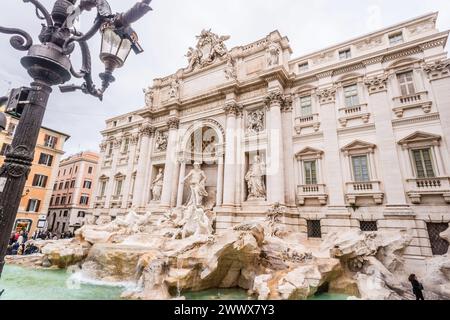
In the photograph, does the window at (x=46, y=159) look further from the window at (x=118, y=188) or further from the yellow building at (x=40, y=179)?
the window at (x=118, y=188)

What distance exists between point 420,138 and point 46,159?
32.6 m

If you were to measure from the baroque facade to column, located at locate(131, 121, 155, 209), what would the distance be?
0.12 meters

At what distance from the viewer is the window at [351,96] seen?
13.7m

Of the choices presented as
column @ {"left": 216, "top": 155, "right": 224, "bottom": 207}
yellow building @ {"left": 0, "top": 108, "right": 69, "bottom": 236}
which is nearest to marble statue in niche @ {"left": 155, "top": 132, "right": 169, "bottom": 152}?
column @ {"left": 216, "top": 155, "right": 224, "bottom": 207}

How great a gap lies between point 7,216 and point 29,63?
1.68 metres

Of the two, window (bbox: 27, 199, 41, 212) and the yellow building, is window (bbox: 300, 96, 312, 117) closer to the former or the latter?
the yellow building

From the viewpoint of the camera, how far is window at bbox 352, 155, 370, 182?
1244 cm

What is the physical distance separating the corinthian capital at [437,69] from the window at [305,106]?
5759 millimetres

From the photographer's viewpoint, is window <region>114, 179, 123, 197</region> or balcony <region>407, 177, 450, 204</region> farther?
window <region>114, 179, 123, 197</region>

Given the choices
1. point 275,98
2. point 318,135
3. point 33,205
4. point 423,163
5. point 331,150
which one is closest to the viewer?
point 423,163

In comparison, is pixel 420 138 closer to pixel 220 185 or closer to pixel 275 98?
pixel 275 98

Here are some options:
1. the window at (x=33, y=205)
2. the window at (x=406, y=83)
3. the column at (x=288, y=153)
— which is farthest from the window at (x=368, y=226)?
the window at (x=33, y=205)

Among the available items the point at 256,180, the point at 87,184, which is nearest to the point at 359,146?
the point at 256,180

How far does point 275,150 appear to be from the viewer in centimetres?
1438
